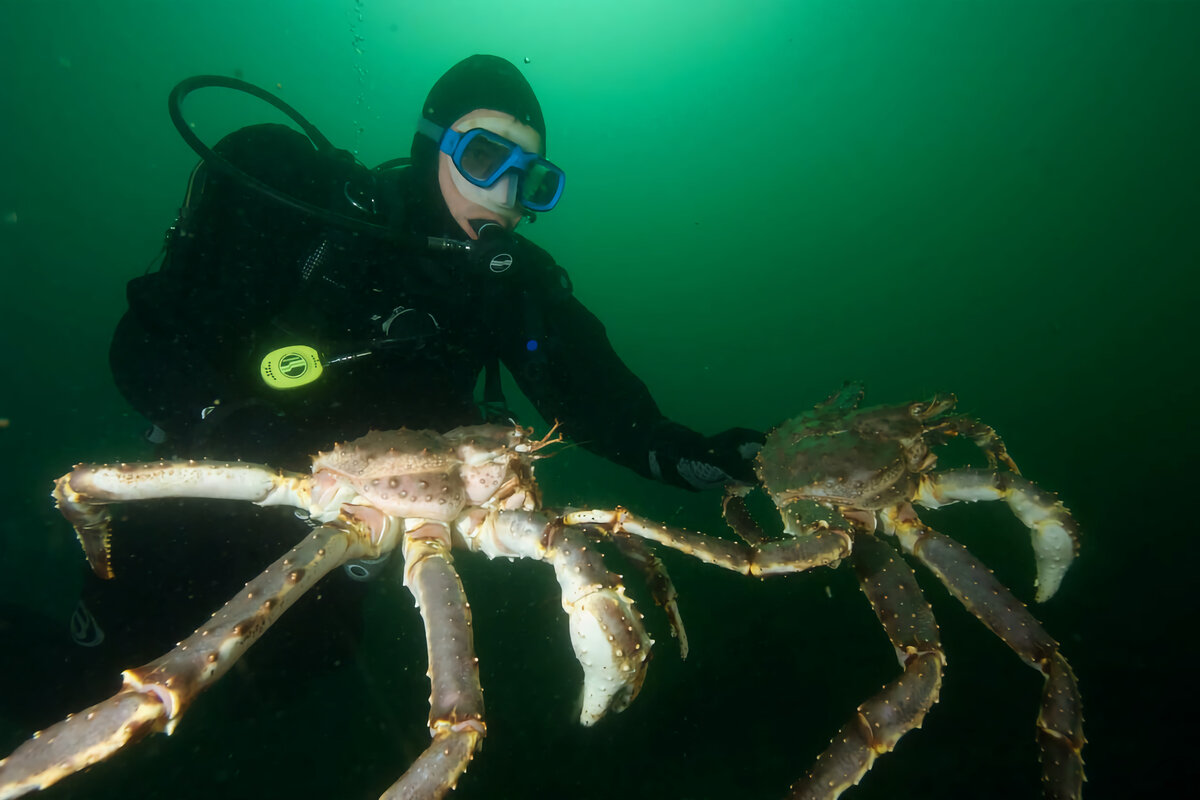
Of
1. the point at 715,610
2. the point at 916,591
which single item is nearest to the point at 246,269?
the point at 916,591

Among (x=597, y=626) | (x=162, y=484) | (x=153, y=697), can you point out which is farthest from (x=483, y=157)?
(x=153, y=697)

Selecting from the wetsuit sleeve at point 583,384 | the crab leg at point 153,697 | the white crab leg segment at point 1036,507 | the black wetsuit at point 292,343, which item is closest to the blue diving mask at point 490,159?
the black wetsuit at point 292,343

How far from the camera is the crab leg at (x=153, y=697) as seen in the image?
1124mm

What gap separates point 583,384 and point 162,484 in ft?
8.61

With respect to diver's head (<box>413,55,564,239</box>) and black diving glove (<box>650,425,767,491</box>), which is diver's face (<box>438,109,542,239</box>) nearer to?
diver's head (<box>413,55,564,239</box>)

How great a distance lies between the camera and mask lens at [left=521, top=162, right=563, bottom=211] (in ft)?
11.8

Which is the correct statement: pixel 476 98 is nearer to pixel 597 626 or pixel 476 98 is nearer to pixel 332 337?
pixel 332 337

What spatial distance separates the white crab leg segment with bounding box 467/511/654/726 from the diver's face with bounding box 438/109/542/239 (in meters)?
2.59

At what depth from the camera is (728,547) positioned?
6.24ft

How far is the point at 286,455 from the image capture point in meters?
2.62

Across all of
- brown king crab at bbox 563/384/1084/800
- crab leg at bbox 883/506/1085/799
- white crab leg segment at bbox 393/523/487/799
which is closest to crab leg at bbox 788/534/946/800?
brown king crab at bbox 563/384/1084/800

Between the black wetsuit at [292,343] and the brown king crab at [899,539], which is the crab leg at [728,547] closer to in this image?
the brown king crab at [899,539]

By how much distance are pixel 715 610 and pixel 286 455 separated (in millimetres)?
5581

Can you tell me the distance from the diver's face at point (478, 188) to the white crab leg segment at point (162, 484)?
7.29 ft
